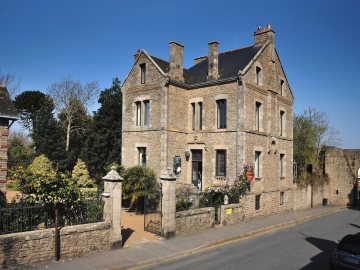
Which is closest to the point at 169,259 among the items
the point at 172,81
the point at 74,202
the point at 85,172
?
the point at 74,202

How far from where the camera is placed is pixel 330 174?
32438mm

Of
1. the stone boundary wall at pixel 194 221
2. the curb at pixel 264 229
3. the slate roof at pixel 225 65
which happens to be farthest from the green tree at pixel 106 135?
the curb at pixel 264 229

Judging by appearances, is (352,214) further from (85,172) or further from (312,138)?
(85,172)

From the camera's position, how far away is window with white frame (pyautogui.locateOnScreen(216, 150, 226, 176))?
20.5 metres

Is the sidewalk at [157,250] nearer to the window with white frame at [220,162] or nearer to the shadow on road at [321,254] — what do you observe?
the shadow on road at [321,254]

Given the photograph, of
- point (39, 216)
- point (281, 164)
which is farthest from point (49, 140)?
point (39, 216)

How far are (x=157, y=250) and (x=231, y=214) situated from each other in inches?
263

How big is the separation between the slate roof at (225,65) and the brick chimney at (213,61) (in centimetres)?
41

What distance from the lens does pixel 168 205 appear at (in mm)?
13719

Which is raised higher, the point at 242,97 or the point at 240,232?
the point at 242,97

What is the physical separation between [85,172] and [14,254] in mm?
20124

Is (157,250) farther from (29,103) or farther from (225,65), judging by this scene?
(29,103)

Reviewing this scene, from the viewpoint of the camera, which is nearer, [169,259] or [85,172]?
[169,259]

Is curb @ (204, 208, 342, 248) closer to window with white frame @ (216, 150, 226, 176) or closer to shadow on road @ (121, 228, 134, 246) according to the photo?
shadow on road @ (121, 228, 134, 246)
